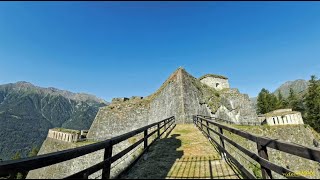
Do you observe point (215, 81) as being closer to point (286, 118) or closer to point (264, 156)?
point (286, 118)

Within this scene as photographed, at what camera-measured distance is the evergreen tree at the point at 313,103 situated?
47834 mm

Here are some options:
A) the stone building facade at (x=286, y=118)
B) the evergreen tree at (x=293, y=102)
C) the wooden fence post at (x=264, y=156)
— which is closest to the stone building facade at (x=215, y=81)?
the stone building facade at (x=286, y=118)

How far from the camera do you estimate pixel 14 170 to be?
2.23 m

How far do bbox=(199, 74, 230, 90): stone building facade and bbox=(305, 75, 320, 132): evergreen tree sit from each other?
21.7m

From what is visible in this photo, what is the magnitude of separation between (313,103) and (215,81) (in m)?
25.2

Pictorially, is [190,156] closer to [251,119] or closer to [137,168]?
[137,168]

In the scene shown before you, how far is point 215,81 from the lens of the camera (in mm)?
50125

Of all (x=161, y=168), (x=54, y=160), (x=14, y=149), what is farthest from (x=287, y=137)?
(x=14, y=149)

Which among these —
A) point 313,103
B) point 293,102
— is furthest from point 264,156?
point 293,102

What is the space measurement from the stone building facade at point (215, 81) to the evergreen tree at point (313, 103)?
852 inches

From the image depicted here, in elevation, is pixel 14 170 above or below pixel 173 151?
above

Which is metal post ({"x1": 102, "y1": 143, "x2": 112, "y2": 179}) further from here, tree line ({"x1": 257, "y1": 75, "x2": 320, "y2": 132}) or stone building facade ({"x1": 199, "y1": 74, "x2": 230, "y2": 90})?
tree line ({"x1": 257, "y1": 75, "x2": 320, "y2": 132})

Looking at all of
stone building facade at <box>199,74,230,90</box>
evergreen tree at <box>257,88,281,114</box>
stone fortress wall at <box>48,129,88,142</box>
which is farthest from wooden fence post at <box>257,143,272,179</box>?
evergreen tree at <box>257,88,281,114</box>

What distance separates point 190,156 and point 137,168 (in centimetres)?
252
